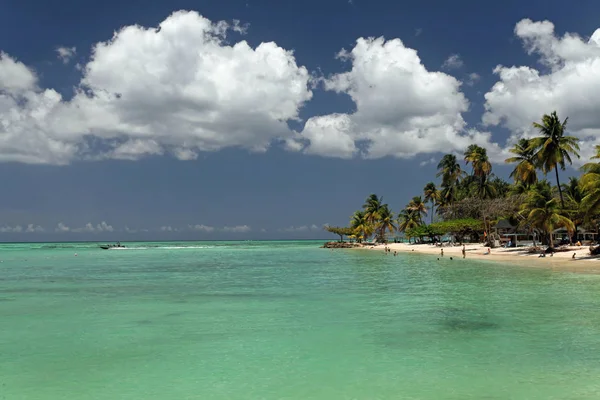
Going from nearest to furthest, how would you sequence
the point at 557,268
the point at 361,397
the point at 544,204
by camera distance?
the point at 361,397 < the point at 557,268 < the point at 544,204

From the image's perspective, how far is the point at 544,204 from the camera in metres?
45.2

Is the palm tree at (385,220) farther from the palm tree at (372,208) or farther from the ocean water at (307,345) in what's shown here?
the ocean water at (307,345)

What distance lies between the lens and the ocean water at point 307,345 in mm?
9344

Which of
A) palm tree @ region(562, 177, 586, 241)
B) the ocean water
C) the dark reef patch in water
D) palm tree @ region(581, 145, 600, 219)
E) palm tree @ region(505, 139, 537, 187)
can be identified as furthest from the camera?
palm tree @ region(505, 139, 537, 187)

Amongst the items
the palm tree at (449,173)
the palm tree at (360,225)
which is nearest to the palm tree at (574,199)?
the palm tree at (449,173)

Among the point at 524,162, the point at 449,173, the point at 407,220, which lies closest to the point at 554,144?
the point at 524,162

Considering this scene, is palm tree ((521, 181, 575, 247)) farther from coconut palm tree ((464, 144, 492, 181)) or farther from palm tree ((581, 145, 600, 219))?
coconut palm tree ((464, 144, 492, 181))

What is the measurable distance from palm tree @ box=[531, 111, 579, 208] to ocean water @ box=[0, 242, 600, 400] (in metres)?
31.3

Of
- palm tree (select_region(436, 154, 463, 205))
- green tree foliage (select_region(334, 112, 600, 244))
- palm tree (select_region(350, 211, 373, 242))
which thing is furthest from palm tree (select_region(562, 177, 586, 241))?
palm tree (select_region(350, 211, 373, 242))

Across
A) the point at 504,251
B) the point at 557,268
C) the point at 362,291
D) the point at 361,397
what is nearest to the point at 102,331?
the point at 361,397

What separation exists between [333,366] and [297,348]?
1.97 metres

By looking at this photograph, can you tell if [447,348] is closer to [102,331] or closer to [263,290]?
[102,331]

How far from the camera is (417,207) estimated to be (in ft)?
334

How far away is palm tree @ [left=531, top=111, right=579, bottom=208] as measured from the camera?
167 feet
